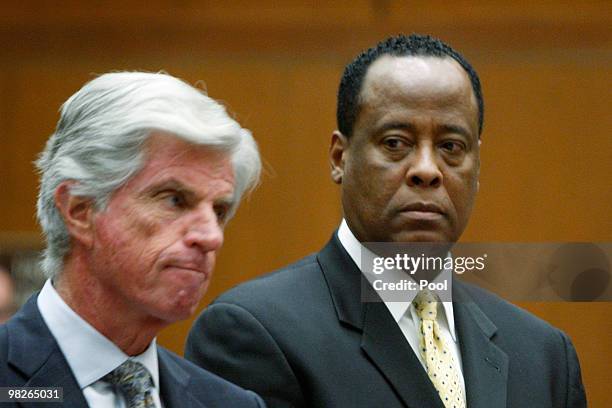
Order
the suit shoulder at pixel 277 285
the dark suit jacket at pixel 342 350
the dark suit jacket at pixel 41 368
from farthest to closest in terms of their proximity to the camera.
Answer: the suit shoulder at pixel 277 285, the dark suit jacket at pixel 342 350, the dark suit jacket at pixel 41 368

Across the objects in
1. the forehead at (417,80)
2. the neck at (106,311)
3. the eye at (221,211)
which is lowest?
the neck at (106,311)

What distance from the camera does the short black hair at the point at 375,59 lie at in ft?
7.79

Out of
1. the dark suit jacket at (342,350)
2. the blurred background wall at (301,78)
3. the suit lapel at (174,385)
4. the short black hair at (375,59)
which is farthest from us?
the blurred background wall at (301,78)

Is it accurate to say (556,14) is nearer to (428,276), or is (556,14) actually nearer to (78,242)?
(428,276)

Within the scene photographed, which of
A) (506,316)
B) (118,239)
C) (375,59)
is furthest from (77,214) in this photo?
(506,316)

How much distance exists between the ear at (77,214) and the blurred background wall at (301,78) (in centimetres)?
181

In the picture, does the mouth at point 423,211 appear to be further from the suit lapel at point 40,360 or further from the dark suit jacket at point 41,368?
the suit lapel at point 40,360

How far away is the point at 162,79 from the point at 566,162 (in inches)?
81.8

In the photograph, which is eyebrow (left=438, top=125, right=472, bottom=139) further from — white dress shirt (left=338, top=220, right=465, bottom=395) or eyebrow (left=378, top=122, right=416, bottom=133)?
white dress shirt (left=338, top=220, right=465, bottom=395)

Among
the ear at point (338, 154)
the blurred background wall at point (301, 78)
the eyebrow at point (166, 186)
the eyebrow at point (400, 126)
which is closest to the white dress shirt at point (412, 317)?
the ear at point (338, 154)

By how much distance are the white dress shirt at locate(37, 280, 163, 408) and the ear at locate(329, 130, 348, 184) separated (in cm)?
78

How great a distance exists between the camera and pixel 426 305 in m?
2.30

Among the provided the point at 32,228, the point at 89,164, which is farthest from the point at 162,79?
the point at 32,228

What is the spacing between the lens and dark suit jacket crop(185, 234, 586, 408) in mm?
2152
